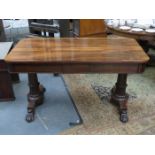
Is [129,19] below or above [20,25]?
above

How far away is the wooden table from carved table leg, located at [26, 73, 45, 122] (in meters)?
0.05

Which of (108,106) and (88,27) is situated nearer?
(108,106)

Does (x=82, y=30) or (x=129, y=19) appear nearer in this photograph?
(x=129, y=19)

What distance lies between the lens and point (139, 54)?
157 cm

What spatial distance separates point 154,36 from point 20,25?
10.7 ft

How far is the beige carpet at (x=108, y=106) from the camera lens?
177 cm

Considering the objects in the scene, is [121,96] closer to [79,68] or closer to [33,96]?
[79,68]

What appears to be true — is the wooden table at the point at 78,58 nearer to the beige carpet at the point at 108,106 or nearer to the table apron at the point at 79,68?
the table apron at the point at 79,68

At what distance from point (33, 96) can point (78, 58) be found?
28.6 inches

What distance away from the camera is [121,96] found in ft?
6.34

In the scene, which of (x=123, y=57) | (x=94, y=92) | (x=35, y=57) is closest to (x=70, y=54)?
(x=35, y=57)

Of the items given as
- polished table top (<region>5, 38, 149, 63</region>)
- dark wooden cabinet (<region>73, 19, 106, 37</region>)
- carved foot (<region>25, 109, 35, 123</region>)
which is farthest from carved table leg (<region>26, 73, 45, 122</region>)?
dark wooden cabinet (<region>73, 19, 106, 37</region>)

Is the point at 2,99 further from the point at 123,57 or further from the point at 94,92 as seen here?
the point at 123,57

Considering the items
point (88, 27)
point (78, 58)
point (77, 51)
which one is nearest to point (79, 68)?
point (78, 58)
